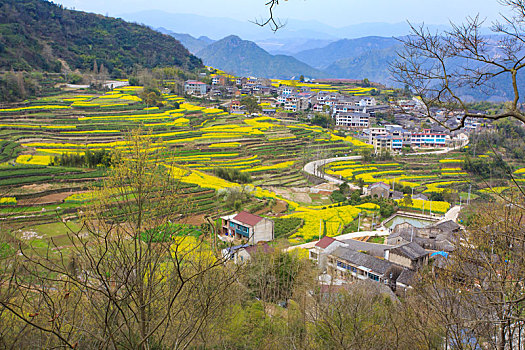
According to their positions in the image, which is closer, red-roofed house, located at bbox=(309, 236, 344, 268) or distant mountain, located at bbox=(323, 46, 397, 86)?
red-roofed house, located at bbox=(309, 236, 344, 268)

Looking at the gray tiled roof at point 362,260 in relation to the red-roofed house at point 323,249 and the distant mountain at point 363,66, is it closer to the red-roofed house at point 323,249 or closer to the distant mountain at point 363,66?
the red-roofed house at point 323,249

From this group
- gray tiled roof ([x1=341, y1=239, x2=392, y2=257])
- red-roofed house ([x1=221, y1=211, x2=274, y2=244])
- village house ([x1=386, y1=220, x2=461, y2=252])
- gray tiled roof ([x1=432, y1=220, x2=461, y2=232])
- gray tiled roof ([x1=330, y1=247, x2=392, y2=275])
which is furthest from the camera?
gray tiled roof ([x1=432, y1=220, x2=461, y2=232])

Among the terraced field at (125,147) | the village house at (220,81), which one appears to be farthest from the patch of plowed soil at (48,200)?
the village house at (220,81)

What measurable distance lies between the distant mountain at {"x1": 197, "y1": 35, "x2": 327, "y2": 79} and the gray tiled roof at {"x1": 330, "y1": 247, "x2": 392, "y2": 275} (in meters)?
93.4

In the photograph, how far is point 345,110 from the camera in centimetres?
3997

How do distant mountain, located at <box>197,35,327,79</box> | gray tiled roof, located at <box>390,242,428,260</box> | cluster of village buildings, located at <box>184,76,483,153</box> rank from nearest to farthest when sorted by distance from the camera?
gray tiled roof, located at <box>390,242,428,260</box> < cluster of village buildings, located at <box>184,76,483,153</box> < distant mountain, located at <box>197,35,327,79</box>

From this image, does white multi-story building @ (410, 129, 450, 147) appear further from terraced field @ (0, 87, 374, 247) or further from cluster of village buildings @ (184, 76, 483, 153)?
terraced field @ (0, 87, 374, 247)

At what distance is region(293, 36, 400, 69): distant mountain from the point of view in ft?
452

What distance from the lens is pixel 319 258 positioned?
12023 mm

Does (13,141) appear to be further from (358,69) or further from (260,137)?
(358,69)

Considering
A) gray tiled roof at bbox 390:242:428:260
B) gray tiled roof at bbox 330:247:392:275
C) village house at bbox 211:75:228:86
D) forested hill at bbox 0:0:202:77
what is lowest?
gray tiled roof at bbox 330:247:392:275

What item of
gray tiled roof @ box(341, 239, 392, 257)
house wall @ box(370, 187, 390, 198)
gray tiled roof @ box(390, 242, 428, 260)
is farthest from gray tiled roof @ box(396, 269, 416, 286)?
house wall @ box(370, 187, 390, 198)

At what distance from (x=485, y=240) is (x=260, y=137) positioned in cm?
2504

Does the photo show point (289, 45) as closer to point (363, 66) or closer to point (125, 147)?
point (363, 66)
